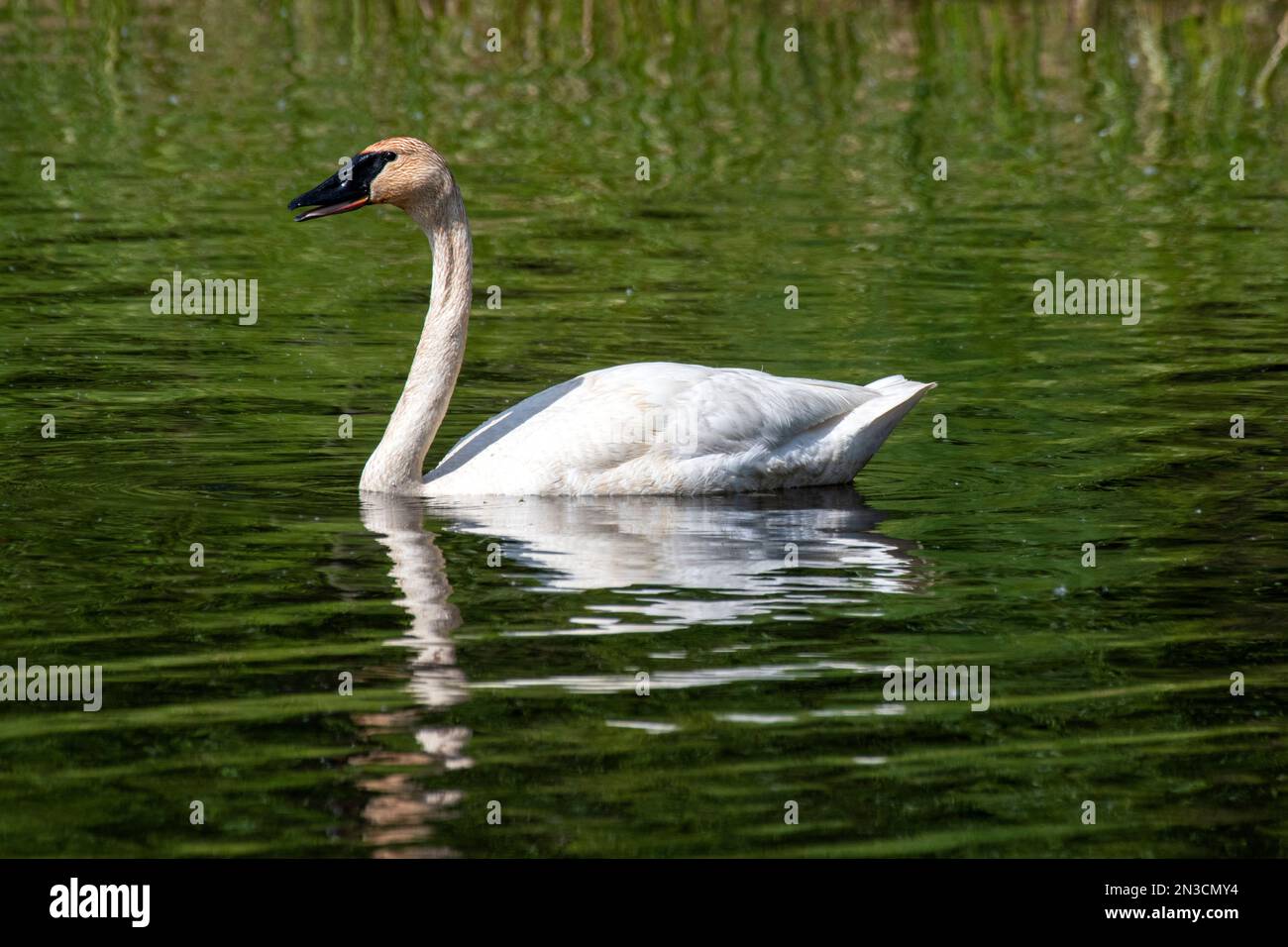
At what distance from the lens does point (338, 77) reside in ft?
82.4

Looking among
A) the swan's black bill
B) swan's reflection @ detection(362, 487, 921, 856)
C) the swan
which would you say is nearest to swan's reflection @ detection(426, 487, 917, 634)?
swan's reflection @ detection(362, 487, 921, 856)

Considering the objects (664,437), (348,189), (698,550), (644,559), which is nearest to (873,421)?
(664,437)

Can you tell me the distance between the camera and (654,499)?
1036cm

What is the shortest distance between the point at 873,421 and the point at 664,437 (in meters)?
1.07

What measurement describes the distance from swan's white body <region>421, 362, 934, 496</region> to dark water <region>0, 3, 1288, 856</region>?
179 mm

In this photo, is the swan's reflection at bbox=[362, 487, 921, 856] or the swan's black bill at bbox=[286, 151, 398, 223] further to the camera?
the swan's black bill at bbox=[286, 151, 398, 223]

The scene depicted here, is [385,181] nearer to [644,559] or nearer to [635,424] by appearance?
[635,424]

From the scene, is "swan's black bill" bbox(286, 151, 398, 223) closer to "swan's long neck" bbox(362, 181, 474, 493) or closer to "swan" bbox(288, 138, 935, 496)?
"swan" bbox(288, 138, 935, 496)

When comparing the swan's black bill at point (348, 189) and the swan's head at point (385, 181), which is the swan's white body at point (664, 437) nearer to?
the swan's head at point (385, 181)

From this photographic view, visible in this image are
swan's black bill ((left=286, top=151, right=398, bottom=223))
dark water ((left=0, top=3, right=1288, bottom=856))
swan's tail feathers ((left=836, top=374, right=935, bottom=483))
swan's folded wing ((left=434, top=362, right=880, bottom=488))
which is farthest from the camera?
swan's tail feathers ((left=836, top=374, right=935, bottom=483))

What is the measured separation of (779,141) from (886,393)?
11.7 m

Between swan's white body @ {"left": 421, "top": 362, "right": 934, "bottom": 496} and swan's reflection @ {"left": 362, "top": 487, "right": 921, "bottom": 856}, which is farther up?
swan's white body @ {"left": 421, "top": 362, "right": 934, "bottom": 496}

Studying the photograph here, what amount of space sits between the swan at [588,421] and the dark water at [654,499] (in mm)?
202

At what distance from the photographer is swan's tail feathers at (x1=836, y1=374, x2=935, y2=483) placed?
1062cm
